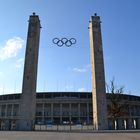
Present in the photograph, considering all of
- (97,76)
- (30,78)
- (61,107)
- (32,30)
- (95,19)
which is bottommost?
(61,107)

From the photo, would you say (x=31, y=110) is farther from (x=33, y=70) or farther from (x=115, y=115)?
(x=115, y=115)

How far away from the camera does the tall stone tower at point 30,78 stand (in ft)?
189

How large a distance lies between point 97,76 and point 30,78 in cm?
1703

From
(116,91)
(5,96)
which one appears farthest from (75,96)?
(116,91)

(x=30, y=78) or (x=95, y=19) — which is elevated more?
(x=95, y=19)

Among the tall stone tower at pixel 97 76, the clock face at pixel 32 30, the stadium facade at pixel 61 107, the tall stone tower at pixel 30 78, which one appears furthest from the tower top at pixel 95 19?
the stadium facade at pixel 61 107

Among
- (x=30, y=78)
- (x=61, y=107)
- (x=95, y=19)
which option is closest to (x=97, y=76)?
(x=95, y=19)

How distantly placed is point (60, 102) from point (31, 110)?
41088 mm

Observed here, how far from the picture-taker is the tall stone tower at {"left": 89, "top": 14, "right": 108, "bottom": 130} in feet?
193

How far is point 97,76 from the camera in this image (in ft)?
200

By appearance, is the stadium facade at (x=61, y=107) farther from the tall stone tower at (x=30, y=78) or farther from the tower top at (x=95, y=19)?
the tower top at (x=95, y=19)

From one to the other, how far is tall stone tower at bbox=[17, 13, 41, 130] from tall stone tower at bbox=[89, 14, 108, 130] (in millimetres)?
15194

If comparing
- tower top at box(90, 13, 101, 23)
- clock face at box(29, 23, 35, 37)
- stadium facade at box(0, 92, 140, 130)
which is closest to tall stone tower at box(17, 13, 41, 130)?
clock face at box(29, 23, 35, 37)

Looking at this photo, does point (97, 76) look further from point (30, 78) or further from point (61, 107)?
point (61, 107)
